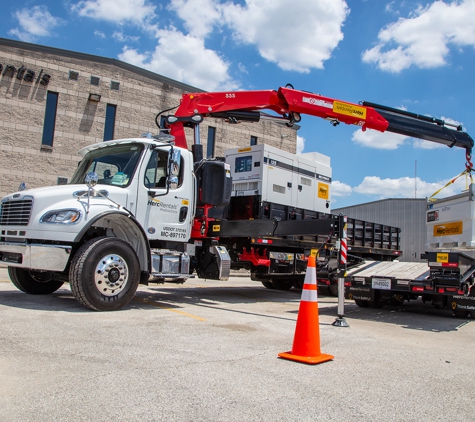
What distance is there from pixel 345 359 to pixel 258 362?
3.33 ft

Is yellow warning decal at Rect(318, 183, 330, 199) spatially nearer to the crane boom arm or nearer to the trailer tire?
the crane boom arm

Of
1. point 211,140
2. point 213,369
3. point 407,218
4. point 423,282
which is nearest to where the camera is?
point 213,369

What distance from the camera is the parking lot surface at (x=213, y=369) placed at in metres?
3.28

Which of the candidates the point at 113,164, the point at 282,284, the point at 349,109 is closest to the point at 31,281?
the point at 113,164

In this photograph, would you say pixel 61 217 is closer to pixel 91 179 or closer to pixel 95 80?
pixel 91 179

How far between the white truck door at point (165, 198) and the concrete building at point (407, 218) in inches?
1012

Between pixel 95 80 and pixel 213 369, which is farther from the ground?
pixel 95 80

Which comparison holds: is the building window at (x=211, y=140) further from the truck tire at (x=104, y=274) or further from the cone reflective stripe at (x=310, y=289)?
the cone reflective stripe at (x=310, y=289)

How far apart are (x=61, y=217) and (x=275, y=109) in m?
5.68

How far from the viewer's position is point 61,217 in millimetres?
7156

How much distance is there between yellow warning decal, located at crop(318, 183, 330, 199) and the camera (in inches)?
559

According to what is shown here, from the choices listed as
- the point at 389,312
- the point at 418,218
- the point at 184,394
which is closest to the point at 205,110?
the point at 389,312

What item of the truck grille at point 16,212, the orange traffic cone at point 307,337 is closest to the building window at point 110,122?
the truck grille at point 16,212

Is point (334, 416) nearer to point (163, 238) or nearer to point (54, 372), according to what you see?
point (54, 372)
